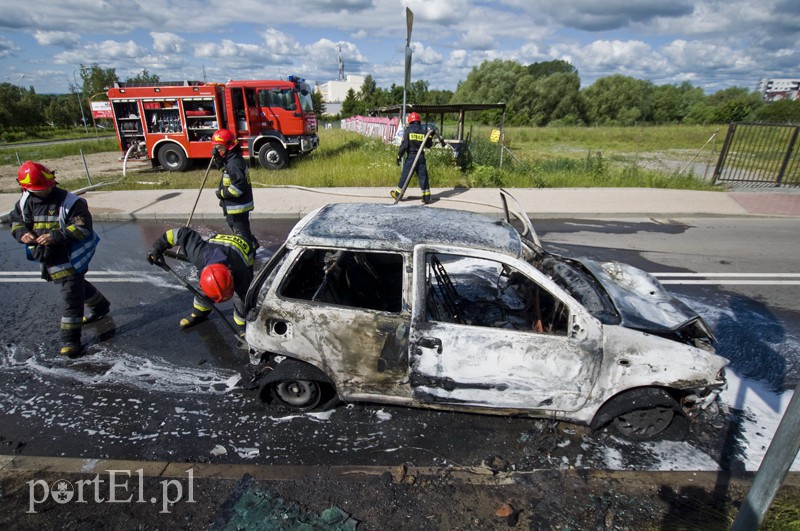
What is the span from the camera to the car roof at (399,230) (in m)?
2.95

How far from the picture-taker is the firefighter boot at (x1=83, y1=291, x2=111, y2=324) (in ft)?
15.3

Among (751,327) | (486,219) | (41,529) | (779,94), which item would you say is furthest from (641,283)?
(779,94)

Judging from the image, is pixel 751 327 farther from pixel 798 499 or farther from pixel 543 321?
pixel 543 321

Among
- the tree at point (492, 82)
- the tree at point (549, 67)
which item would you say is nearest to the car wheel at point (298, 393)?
the tree at point (492, 82)

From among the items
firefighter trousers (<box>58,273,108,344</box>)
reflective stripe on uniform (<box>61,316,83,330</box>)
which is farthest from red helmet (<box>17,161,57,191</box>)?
reflective stripe on uniform (<box>61,316,83,330</box>)

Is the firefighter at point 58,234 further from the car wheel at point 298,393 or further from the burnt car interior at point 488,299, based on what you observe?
the burnt car interior at point 488,299

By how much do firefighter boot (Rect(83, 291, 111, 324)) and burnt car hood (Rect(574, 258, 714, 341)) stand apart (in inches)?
201

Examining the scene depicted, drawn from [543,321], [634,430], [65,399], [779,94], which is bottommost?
[65,399]

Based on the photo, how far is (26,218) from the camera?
3764 mm

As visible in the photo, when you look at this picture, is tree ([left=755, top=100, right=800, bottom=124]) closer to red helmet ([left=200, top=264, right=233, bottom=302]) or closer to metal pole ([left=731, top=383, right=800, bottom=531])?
metal pole ([left=731, top=383, right=800, bottom=531])

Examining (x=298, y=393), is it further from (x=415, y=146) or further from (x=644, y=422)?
(x=415, y=146)

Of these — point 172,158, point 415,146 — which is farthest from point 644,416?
point 172,158

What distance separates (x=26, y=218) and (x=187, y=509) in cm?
308

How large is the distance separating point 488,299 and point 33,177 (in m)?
4.09
